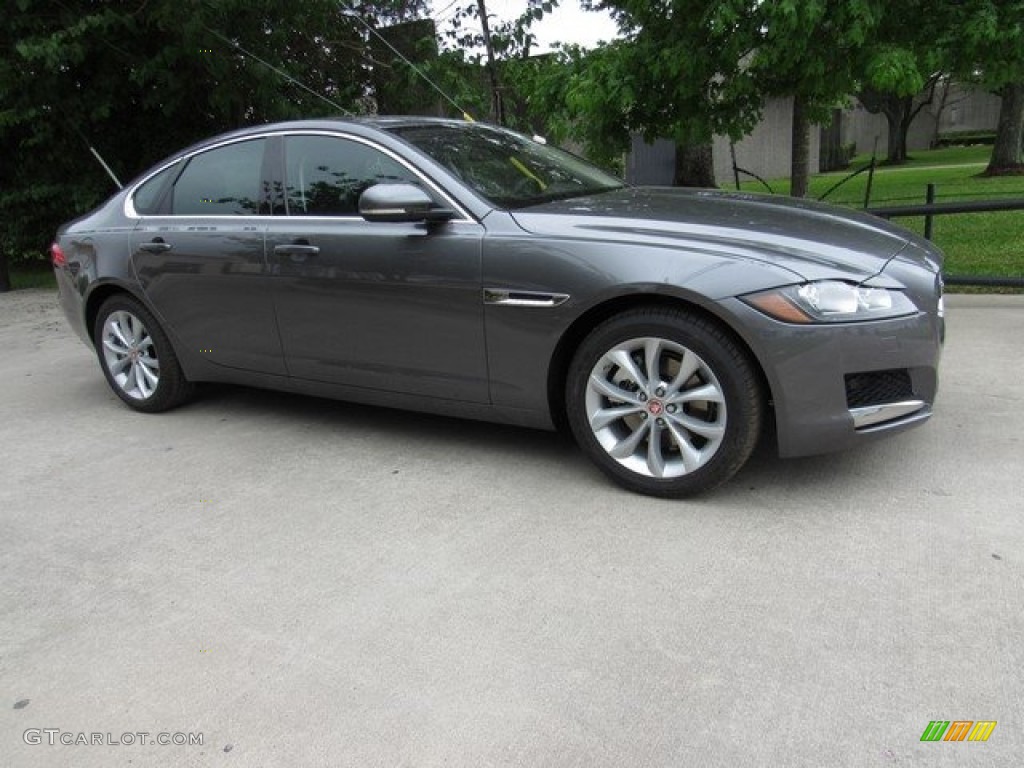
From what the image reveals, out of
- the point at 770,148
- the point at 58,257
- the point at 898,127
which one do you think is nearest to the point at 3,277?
the point at 58,257

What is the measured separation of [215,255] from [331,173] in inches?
33.3

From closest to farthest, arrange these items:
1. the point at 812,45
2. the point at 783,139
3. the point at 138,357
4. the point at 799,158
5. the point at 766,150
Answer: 1. the point at 138,357
2. the point at 812,45
3. the point at 799,158
4. the point at 766,150
5. the point at 783,139

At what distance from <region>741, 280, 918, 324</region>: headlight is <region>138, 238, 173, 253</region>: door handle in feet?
10.9

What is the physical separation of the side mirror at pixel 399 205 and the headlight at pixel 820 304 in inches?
57.9

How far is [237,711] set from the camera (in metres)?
2.46

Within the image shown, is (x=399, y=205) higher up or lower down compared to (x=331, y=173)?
lower down

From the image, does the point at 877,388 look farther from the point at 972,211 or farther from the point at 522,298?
the point at 972,211

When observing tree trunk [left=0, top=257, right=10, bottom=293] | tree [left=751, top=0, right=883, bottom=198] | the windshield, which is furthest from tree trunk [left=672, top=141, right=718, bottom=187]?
tree trunk [left=0, top=257, right=10, bottom=293]

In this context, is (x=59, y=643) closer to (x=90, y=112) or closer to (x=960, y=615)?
(x=960, y=615)

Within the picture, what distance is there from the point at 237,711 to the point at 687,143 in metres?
6.25

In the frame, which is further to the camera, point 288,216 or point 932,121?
point 932,121

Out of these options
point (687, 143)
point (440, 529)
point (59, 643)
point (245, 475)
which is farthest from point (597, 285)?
point (687, 143)

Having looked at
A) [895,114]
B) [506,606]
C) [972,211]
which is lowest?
[506,606]

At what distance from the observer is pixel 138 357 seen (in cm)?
531
